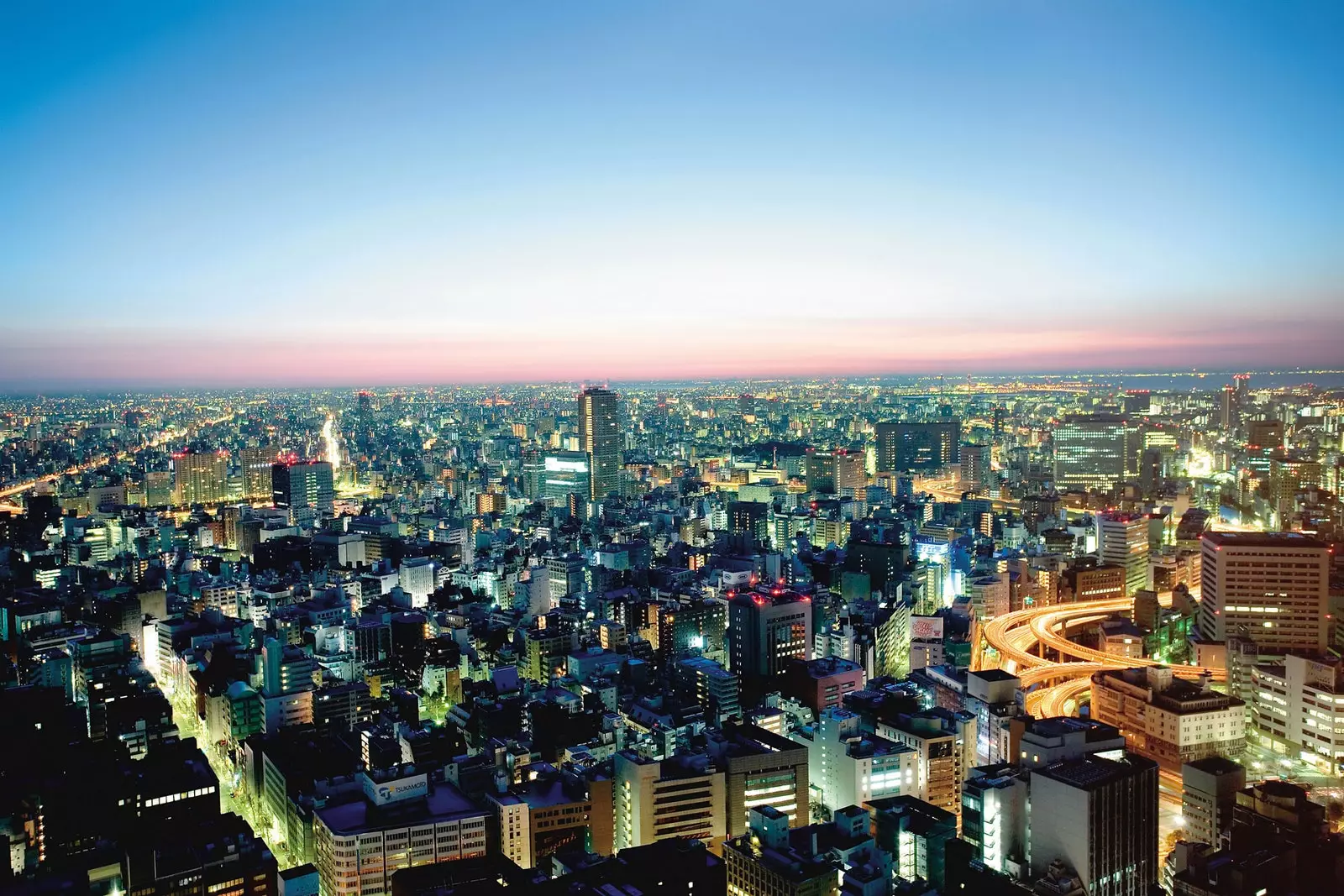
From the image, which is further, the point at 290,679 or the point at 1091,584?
the point at 1091,584

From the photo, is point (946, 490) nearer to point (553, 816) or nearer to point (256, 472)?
point (256, 472)

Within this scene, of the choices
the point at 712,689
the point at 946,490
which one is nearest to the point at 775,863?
the point at 712,689

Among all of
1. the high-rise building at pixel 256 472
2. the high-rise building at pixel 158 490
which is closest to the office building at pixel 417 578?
the high-rise building at pixel 158 490

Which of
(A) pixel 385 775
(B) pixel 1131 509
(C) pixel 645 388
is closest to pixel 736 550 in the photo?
(B) pixel 1131 509

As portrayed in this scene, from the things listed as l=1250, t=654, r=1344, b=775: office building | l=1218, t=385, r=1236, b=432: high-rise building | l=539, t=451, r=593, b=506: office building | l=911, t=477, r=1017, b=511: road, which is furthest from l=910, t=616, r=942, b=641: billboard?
l=1218, t=385, r=1236, b=432: high-rise building

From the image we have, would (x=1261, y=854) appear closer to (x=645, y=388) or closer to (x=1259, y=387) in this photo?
(x=1259, y=387)

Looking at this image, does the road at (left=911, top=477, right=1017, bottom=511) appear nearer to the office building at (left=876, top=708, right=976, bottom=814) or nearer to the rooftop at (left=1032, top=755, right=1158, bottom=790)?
the office building at (left=876, top=708, right=976, bottom=814)
